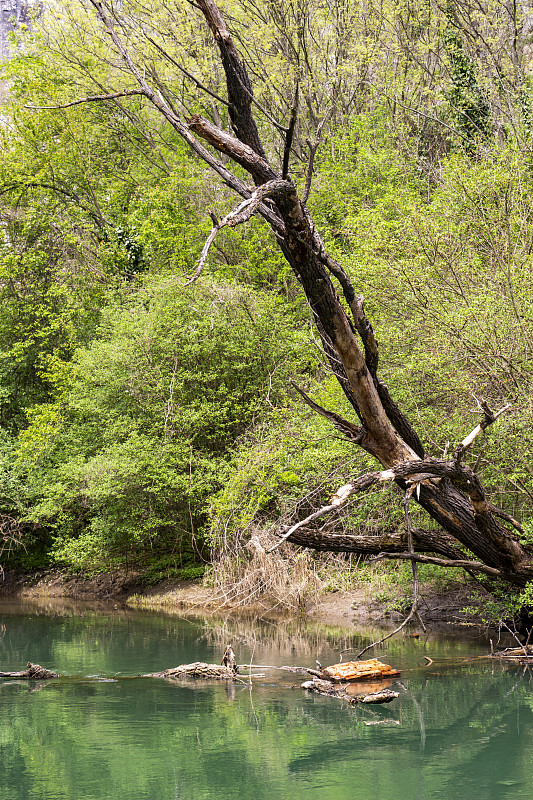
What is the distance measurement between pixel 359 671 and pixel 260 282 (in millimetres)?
16338

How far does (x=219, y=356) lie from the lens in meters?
20.9

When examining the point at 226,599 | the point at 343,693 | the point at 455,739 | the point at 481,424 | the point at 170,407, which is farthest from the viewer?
the point at 170,407

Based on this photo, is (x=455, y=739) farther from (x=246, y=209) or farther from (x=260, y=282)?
(x=260, y=282)

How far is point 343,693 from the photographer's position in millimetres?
9438

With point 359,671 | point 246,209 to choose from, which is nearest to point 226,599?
point 359,671

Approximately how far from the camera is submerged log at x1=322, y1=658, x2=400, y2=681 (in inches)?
393

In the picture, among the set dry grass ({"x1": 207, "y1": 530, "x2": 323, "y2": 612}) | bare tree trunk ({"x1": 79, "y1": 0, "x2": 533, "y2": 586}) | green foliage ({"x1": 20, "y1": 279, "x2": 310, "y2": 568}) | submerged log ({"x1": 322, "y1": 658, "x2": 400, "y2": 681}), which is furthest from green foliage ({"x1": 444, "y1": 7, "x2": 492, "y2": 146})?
submerged log ({"x1": 322, "y1": 658, "x2": 400, "y2": 681})

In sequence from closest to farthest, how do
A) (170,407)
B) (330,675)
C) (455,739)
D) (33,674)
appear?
(455,739)
(330,675)
(33,674)
(170,407)

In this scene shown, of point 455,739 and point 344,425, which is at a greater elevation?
point 344,425

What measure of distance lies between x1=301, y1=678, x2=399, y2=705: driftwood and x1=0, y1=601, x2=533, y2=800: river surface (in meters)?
0.10

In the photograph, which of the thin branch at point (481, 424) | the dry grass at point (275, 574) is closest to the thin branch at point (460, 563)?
the thin branch at point (481, 424)

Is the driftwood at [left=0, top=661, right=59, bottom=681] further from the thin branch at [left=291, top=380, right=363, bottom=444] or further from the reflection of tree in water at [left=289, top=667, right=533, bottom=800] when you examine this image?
the thin branch at [left=291, top=380, right=363, bottom=444]

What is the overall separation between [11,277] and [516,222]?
64.6 ft

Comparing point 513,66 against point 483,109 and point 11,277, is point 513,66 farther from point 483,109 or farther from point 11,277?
point 11,277
